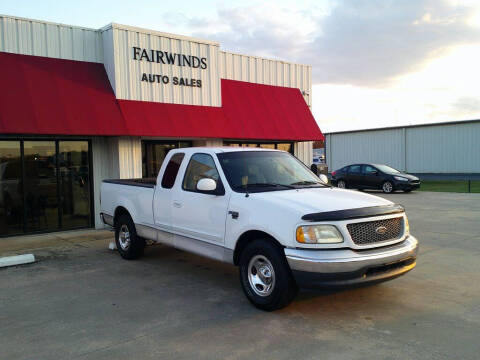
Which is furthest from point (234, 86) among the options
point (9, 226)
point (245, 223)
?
point (245, 223)

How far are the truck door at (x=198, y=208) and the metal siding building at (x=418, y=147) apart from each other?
32343mm

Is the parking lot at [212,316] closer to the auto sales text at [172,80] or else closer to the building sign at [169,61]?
the auto sales text at [172,80]

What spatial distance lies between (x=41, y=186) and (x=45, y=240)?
1.67 meters

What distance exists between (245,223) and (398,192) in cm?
1921

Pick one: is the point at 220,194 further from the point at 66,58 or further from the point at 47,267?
the point at 66,58

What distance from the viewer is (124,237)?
826 centimetres

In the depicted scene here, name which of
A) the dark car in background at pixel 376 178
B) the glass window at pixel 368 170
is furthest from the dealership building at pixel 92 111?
the glass window at pixel 368 170

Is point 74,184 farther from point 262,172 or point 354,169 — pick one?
point 354,169

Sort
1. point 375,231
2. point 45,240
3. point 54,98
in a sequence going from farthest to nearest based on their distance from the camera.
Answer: point 54,98 → point 45,240 → point 375,231

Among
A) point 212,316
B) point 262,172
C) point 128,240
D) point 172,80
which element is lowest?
point 212,316

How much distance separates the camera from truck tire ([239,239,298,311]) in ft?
16.1

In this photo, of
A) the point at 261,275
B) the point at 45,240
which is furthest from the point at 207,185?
the point at 45,240

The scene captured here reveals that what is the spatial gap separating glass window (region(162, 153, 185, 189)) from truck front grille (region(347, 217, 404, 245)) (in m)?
3.16

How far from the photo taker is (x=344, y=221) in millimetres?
4789
